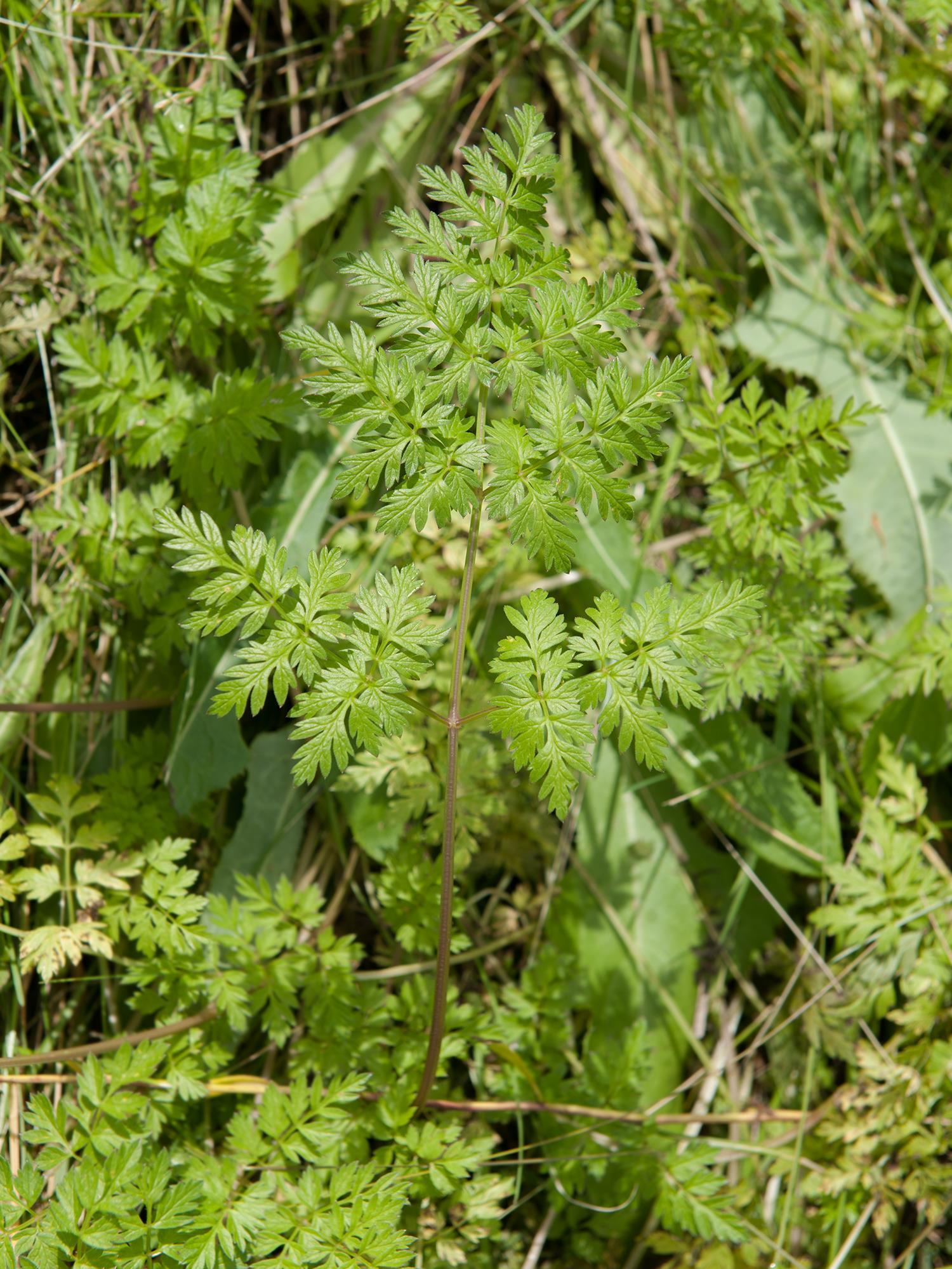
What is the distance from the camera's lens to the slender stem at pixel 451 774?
1.77m

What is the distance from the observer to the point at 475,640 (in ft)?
8.89

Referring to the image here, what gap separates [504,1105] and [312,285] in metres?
2.31

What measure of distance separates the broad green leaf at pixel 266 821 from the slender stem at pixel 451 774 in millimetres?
769

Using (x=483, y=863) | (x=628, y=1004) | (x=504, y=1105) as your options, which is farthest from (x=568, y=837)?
(x=504, y=1105)

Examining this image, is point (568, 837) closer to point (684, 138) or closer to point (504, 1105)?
point (504, 1105)

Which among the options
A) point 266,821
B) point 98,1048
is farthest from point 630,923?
point 98,1048

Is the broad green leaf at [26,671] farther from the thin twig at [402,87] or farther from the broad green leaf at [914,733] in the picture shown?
the broad green leaf at [914,733]

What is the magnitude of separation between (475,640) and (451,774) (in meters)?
0.93

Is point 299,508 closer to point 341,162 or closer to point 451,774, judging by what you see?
point 341,162

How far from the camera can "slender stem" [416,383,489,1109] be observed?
1.77m

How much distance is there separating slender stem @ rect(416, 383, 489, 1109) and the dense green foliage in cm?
2

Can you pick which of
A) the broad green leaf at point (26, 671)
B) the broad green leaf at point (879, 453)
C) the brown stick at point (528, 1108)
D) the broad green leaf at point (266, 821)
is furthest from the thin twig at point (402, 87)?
the brown stick at point (528, 1108)

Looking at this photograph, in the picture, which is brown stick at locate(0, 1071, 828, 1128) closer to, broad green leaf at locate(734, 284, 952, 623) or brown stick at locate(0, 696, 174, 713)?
brown stick at locate(0, 696, 174, 713)

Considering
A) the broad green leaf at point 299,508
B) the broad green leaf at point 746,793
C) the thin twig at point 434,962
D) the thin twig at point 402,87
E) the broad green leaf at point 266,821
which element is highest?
the thin twig at point 402,87
